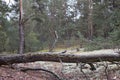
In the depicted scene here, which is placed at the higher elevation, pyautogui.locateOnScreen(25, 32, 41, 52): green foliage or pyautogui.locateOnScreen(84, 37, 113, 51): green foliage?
pyautogui.locateOnScreen(84, 37, 113, 51): green foliage

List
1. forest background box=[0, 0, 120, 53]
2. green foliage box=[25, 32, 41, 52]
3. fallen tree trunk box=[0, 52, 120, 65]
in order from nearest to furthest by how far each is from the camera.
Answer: fallen tree trunk box=[0, 52, 120, 65] < forest background box=[0, 0, 120, 53] < green foliage box=[25, 32, 41, 52]

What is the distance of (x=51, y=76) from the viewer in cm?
723

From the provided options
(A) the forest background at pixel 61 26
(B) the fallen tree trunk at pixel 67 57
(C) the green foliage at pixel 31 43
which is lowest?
(C) the green foliage at pixel 31 43

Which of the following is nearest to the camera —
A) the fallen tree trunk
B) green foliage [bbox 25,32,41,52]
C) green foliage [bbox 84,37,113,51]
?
the fallen tree trunk

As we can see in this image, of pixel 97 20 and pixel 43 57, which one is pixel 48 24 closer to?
pixel 97 20

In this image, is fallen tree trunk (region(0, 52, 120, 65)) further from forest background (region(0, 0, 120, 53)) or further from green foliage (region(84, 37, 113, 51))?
forest background (region(0, 0, 120, 53))

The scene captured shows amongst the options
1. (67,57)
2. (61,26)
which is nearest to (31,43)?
(61,26)

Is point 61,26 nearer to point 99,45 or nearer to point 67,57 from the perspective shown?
point 99,45

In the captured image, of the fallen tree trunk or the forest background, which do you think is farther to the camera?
the forest background

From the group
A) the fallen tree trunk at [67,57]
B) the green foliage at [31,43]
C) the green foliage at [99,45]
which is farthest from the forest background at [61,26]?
the fallen tree trunk at [67,57]

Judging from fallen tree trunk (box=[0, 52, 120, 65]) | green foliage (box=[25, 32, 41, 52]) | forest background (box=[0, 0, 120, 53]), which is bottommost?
green foliage (box=[25, 32, 41, 52])

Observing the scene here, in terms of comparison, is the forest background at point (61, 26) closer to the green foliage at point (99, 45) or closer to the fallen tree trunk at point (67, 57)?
the green foliage at point (99, 45)

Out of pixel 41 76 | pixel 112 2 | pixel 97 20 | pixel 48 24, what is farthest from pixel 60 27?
pixel 41 76

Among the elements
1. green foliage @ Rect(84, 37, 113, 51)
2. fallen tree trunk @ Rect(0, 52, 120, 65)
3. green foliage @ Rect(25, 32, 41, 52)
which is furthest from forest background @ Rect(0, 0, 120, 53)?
fallen tree trunk @ Rect(0, 52, 120, 65)
